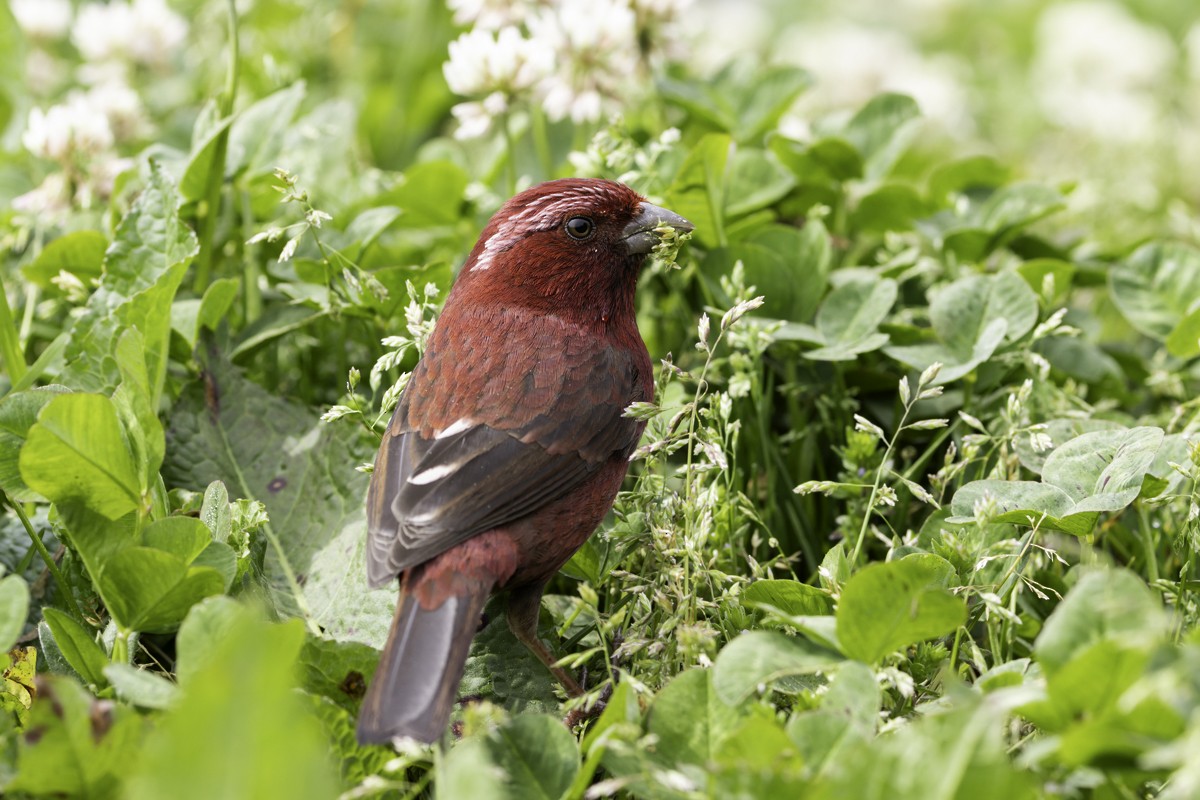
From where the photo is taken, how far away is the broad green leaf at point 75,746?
2205mm

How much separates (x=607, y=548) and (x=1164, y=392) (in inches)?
77.8

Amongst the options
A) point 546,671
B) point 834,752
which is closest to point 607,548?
point 546,671

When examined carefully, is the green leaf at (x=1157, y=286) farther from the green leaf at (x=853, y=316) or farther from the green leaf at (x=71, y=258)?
the green leaf at (x=71, y=258)

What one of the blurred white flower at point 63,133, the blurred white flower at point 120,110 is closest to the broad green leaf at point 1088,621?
the blurred white flower at point 63,133

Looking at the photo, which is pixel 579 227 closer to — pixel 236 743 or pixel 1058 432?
pixel 1058 432

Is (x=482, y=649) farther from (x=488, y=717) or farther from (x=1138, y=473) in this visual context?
(x=1138, y=473)

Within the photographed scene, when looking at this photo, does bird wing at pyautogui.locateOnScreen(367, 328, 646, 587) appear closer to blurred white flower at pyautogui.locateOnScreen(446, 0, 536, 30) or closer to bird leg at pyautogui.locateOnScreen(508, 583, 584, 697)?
bird leg at pyautogui.locateOnScreen(508, 583, 584, 697)

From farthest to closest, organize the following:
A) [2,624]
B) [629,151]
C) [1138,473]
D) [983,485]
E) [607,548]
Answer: [629,151], [607,548], [983,485], [1138,473], [2,624]

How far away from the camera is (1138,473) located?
276cm

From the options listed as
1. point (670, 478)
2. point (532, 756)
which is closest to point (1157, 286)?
point (670, 478)

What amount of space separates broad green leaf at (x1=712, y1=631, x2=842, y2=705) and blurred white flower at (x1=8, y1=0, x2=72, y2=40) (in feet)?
16.5

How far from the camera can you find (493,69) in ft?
13.4

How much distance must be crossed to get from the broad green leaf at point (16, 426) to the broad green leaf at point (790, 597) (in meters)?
1.73

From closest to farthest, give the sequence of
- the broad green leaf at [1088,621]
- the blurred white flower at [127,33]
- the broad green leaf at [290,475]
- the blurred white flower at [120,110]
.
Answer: the broad green leaf at [1088,621] < the broad green leaf at [290,475] < the blurred white flower at [120,110] < the blurred white flower at [127,33]
